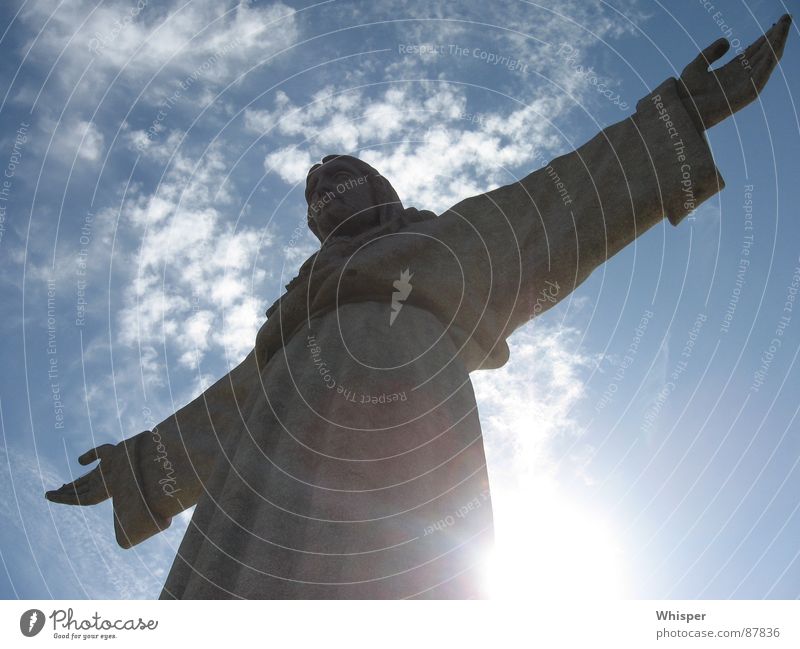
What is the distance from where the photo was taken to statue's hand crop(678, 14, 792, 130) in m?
7.63

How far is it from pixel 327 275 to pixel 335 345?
3.51 ft

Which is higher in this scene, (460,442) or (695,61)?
(695,61)

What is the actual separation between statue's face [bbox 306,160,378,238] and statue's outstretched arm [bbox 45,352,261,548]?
171cm

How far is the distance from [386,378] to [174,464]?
329cm

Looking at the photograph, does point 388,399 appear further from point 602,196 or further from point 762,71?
point 762,71

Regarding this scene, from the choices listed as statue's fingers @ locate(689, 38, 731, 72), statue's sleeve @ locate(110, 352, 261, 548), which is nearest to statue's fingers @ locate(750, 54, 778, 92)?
statue's fingers @ locate(689, 38, 731, 72)

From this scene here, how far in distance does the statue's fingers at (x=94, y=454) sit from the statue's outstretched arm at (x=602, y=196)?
4318mm

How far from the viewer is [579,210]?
7.94 m

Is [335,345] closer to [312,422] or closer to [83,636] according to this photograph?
[312,422]

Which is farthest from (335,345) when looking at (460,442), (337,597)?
(337,597)

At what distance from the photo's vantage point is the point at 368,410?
21.4 ft

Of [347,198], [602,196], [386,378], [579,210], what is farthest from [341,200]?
[386,378]

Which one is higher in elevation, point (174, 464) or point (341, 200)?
point (341, 200)

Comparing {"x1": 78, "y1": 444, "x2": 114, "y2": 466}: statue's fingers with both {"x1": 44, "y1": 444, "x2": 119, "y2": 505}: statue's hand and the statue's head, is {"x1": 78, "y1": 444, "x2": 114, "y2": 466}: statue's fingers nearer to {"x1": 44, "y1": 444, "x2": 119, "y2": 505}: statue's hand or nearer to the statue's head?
{"x1": 44, "y1": 444, "x2": 119, "y2": 505}: statue's hand
